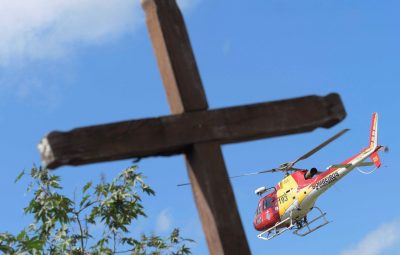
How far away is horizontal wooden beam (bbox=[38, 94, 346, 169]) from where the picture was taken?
2705 mm

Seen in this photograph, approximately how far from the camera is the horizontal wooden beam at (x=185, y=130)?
2.71 meters

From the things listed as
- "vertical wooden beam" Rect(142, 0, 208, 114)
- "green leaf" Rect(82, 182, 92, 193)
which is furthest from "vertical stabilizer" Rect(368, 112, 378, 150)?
"vertical wooden beam" Rect(142, 0, 208, 114)

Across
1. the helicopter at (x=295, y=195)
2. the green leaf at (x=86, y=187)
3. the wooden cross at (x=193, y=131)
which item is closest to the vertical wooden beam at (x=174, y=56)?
the wooden cross at (x=193, y=131)

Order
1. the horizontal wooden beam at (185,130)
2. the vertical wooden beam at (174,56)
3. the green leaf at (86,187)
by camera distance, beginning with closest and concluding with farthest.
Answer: the horizontal wooden beam at (185,130) < the vertical wooden beam at (174,56) < the green leaf at (86,187)

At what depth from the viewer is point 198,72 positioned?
311 centimetres

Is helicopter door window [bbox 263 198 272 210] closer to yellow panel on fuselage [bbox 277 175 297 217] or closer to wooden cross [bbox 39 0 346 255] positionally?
yellow panel on fuselage [bbox 277 175 297 217]

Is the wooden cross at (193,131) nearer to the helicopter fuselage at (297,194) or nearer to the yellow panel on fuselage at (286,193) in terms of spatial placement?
the helicopter fuselage at (297,194)

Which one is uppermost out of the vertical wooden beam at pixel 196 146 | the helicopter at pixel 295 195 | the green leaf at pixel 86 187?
the helicopter at pixel 295 195

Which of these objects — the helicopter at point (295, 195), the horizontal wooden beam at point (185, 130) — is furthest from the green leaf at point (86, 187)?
the helicopter at point (295, 195)

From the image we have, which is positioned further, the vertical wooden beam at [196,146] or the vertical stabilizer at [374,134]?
the vertical stabilizer at [374,134]

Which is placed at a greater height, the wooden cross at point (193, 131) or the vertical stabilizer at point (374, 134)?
the vertical stabilizer at point (374, 134)

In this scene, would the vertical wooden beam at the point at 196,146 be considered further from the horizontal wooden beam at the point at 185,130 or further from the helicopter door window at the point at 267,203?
the helicopter door window at the point at 267,203

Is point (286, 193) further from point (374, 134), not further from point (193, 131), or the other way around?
point (193, 131)

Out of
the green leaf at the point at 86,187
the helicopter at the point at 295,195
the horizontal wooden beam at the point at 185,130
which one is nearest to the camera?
the horizontal wooden beam at the point at 185,130
